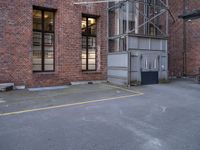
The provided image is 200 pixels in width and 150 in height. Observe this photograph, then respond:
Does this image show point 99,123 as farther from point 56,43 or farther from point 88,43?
point 88,43

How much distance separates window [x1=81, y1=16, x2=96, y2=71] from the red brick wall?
340 mm

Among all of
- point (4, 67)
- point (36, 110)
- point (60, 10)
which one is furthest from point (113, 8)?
point (36, 110)

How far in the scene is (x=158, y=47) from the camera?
12070 mm

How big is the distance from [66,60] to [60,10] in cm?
259

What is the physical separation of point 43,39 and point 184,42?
10194 millimetres

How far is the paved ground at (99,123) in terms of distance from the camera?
12.2ft

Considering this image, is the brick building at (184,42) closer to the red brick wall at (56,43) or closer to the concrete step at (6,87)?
the red brick wall at (56,43)

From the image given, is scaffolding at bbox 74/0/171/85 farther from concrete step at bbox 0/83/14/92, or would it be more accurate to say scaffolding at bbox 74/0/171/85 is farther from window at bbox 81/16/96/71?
concrete step at bbox 0/83/14/92

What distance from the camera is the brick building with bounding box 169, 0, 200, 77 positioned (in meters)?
14.5

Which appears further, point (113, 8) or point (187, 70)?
point (187, 70)

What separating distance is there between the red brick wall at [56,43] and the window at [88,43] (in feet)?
1.11

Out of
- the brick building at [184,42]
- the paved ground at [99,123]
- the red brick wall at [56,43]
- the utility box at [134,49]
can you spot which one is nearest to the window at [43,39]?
the red brick wall at [56,43]

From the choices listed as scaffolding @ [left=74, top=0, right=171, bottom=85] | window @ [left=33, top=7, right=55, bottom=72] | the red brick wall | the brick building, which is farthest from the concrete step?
the brick building

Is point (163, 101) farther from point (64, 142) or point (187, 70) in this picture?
point (187, 70)
